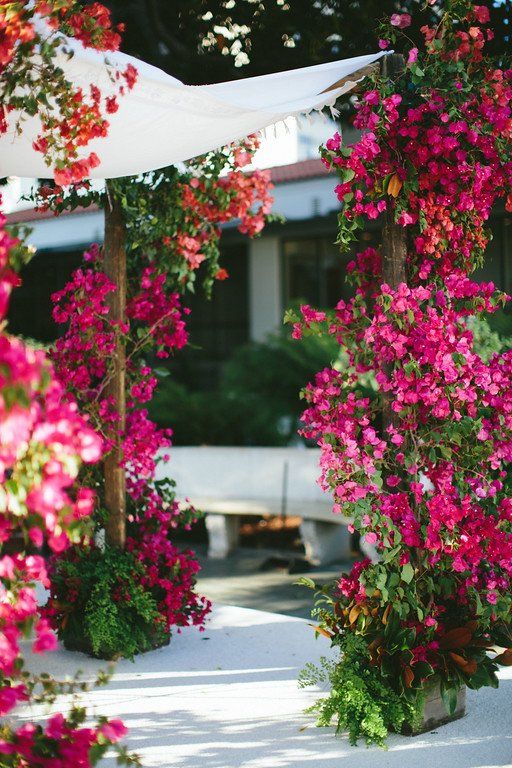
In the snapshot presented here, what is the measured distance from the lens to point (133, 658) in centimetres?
468

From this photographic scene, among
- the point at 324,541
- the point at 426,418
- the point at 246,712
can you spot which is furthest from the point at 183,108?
the point at 324,541

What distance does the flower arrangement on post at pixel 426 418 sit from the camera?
359 centimetres

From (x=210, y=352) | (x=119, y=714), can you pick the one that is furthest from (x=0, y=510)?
(x=210, y=352)

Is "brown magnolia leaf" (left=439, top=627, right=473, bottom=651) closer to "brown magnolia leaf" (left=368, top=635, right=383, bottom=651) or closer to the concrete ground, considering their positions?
"brown magnolia leaf" (left=368, top=635, right=383, bottom=651)

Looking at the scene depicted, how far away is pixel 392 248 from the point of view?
12.6 feet

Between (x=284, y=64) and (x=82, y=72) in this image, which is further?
(x=284, y=64)

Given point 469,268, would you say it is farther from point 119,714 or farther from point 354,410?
point 119,714

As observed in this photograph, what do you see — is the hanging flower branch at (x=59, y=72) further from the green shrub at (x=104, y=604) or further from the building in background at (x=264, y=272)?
the building in background at (x=264, y=272)

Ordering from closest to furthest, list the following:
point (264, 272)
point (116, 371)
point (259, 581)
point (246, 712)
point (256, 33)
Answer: point (246, 712) → point (116, 371) → point (256, 33) → point (259, 581) → point (264, 272)

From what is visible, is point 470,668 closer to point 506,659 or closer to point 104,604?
point 506,659

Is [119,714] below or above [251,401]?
below

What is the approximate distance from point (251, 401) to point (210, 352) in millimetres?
4079

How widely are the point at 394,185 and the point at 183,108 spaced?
89cm

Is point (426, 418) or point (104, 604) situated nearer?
point (426, 418)
